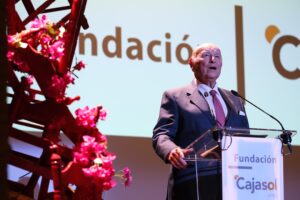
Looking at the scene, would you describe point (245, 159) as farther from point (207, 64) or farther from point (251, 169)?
point (207, 64)

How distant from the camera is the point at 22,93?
81.0 inches

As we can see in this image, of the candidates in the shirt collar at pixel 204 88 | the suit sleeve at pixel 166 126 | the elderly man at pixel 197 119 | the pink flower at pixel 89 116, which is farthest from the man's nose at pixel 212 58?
the pink flower at pixel 89 116

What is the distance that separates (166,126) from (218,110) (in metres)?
0.27

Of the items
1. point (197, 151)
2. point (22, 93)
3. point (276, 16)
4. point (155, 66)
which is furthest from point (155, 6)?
point (22, 93)

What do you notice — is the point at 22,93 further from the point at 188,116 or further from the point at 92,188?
the point at 188,116

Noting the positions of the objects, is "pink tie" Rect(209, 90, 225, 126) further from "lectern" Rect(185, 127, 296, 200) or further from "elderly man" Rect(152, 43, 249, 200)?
"lectern" Rect(185, 127, 296, 200)

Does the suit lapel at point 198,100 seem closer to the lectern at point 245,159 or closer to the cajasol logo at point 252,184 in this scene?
the lectern at point 245,159

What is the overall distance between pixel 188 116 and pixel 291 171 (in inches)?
100

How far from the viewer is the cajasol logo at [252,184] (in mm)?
2443

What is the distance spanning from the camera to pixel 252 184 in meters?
2.46

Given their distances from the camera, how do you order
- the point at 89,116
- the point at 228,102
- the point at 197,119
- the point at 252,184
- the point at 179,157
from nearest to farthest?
1. the point at 89,116
2. the point at 252,184
3. the point at 179,157
4. the point at 197,119
5. the point at 228,102

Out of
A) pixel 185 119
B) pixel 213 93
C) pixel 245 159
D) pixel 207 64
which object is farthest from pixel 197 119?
pixel 245 159

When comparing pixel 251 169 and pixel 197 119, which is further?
pixel 197 119

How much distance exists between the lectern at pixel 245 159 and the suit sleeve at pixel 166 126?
307mm
